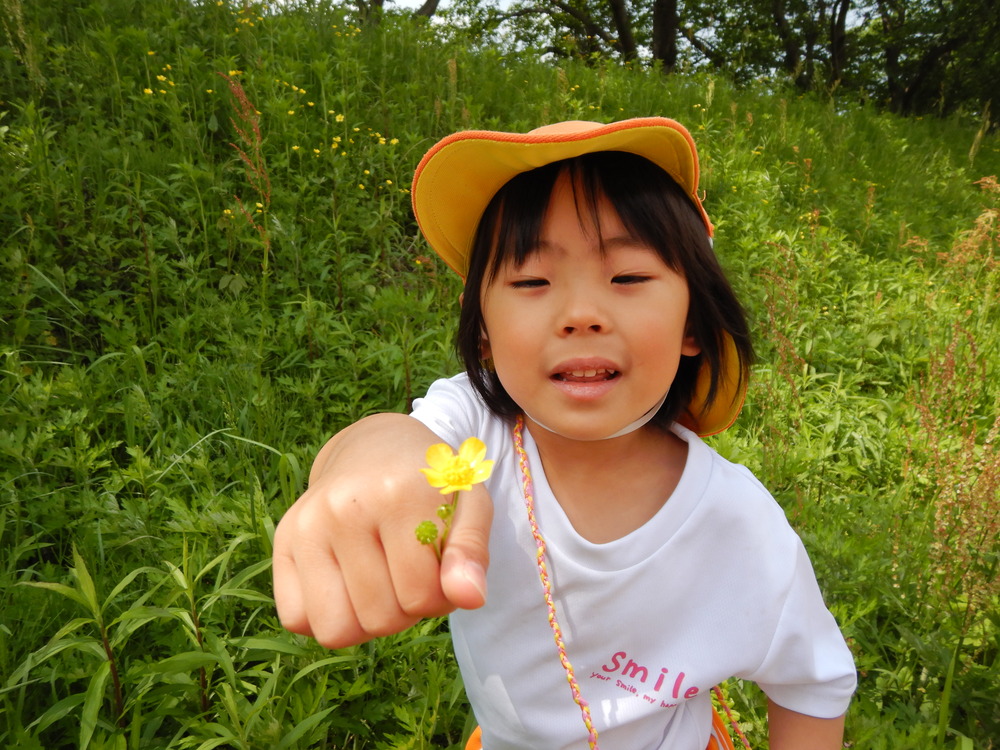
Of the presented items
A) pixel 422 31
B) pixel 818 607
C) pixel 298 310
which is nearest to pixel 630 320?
pixel 818 607

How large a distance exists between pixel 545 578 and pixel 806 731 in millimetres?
588

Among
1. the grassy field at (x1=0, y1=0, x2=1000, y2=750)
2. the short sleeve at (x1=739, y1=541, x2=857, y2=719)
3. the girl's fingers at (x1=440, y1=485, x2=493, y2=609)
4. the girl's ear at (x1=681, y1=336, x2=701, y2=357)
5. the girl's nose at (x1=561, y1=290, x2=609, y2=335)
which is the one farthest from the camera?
the grassy field at (x1=0, y1=0, x2=1000, y2=750)

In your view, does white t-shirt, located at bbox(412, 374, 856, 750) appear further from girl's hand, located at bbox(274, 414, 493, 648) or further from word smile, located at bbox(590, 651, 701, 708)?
girl's hand, located at bbox(274, 414, 493, 648)

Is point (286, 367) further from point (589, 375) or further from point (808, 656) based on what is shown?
point (808, 656)

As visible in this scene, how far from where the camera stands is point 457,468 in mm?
678

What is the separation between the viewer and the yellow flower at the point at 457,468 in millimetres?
660

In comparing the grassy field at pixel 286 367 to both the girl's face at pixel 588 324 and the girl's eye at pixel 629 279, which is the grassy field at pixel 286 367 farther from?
the girl's eye at pixel 629 279

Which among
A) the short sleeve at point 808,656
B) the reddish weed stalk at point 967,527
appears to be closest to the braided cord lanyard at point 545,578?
the short sleeve at point 808,656

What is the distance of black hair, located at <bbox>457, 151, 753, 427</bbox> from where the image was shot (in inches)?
42.1

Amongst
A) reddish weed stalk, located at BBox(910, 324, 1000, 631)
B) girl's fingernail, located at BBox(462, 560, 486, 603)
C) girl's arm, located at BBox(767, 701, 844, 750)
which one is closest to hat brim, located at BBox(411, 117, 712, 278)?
girl's fingernail, located at BBox(462, 560, 486, 603)

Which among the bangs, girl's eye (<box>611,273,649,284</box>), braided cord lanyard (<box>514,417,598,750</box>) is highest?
the bangs

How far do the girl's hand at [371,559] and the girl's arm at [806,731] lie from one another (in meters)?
0.86

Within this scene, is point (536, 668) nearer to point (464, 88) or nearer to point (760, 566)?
point (760, 566)

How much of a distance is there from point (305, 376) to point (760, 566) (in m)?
1.89
